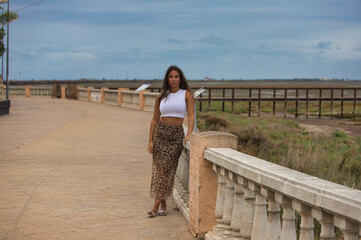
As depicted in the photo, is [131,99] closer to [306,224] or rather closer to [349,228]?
[306,224]

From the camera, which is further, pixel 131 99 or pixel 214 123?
pixel 131 99

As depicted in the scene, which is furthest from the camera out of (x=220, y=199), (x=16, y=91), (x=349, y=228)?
(x=16, y=91)

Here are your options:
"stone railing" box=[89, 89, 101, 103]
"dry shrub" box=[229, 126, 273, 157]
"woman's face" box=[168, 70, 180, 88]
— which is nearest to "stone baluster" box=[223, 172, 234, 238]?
"woman's face" box=[168, 70, 180, 88]

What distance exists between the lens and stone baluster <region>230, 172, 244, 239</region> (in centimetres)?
517

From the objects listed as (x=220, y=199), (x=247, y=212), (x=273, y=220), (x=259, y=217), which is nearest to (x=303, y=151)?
(x=220, y=199)

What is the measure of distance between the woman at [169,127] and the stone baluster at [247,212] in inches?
86.3

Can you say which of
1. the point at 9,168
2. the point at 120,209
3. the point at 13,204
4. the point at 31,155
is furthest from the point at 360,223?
the point at 31,155

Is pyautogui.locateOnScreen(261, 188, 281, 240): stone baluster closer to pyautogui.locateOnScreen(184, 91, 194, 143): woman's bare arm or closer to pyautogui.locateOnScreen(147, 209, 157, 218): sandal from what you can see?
pyautogui.locateOnScreen(184, 91, 194, 143): woman's bare arm

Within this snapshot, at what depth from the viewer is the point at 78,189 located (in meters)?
9.11

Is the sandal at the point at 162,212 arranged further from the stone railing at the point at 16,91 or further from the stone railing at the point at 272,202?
the stone railing at the point at 16,91

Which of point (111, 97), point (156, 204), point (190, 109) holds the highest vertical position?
point (190, 109)

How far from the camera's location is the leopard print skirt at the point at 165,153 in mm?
7023

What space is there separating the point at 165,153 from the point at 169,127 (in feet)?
1.09

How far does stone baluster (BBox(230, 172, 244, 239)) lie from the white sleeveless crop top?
6.35 feet
